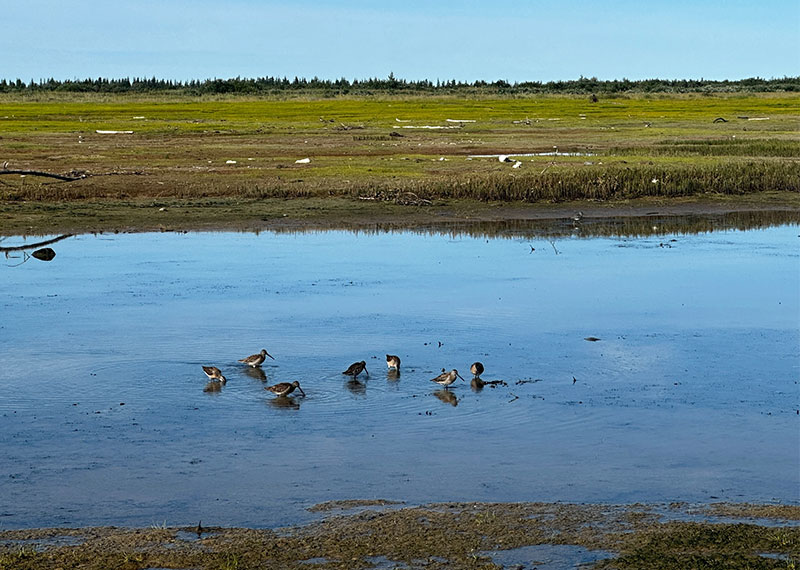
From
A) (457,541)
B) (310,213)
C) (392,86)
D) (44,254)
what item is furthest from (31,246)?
(392,86)

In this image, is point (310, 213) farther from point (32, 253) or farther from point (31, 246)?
point (32, 253)

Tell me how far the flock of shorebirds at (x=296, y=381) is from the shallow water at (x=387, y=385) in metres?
0.12

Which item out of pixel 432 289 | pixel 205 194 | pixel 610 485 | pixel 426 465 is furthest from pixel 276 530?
pixel 205 194

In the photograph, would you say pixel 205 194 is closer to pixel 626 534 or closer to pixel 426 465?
pixel 426 465

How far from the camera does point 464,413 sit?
33.9ft

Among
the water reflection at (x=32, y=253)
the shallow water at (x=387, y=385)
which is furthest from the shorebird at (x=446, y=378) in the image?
the water reflection at (x=32, y=253)

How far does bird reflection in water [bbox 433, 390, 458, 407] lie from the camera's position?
35.0 ft

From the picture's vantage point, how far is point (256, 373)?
38.6 feet

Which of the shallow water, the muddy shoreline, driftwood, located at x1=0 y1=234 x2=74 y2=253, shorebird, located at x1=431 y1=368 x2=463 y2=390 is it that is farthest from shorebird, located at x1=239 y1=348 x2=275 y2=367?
the muddy shoreline

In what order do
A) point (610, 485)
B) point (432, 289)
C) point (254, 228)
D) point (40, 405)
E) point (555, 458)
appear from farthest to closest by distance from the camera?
point (254, 228)
point (432, 289)
point (40, 405)
point (555, 458)
point (610, 485)

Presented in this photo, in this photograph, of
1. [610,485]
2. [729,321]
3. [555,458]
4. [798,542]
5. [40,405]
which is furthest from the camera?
[729,321]

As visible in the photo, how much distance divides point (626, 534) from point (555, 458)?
189 centimetres

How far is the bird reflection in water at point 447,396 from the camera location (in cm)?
1066

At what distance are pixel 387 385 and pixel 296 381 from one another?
879 millimetres
